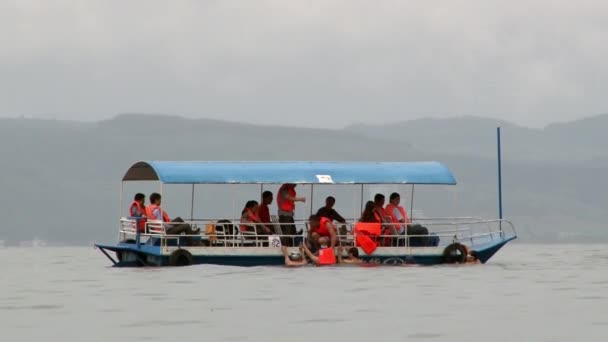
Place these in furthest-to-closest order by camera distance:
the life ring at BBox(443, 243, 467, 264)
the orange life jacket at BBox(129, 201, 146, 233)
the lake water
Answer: the life ring at BBox(443, 243, 467, 264), the orange life jacket at BBox(129, 201, 146, 233), the lake water

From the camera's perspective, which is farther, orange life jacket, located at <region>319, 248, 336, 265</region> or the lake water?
orange life jacket, located at <region>319, 248, 336, 265</region>

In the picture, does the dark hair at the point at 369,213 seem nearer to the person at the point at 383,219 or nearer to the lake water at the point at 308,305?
the person at the point at 383,219

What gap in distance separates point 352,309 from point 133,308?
355 cm

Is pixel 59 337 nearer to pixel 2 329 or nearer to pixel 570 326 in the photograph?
pixel 2 329

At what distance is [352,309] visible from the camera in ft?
83.2

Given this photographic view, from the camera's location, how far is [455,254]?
38.1 meters

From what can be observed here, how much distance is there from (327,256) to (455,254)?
3.43m

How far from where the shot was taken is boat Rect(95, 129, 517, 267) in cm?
3634

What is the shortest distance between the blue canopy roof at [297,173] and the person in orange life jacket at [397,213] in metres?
0.68

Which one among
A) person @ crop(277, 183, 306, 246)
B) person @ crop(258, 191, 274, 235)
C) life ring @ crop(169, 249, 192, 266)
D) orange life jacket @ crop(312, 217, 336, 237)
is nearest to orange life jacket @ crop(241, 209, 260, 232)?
person @ crop(258, 191, 274, 235)

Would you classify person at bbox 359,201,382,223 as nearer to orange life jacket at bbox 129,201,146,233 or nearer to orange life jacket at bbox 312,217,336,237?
orange life jacket at bbox 312,217,336,237

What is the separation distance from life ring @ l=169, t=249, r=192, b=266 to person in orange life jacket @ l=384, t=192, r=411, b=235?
4.83m

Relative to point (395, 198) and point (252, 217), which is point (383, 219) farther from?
point (252, 217)

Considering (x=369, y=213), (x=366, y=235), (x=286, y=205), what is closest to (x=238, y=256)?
(x=286, y=205)
